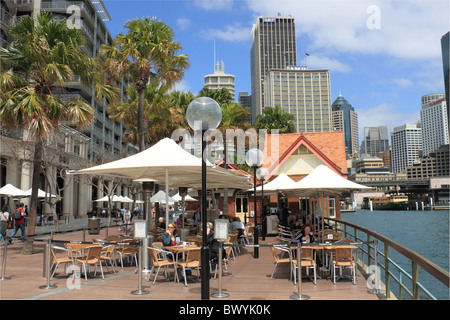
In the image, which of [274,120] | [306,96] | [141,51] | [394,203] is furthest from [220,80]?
[141,51]

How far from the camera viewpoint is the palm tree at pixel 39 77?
13.0 metres

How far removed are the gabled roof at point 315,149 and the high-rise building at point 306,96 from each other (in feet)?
547

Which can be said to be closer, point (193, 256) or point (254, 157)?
point (193, 256)

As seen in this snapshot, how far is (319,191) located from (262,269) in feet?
13.2

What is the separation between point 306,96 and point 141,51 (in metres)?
189

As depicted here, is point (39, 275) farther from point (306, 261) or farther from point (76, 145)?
point (76, 145)

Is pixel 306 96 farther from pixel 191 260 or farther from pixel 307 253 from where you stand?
pixel 191 260

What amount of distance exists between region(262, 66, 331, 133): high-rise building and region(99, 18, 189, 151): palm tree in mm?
181249

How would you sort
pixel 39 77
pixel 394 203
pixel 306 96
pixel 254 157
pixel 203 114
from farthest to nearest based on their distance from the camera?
pixel 306 96 → pixel 394 203 → pixel 254 157 → pixel 39 77 → pixel 203 114

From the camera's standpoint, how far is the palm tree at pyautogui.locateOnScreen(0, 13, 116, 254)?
12984mm

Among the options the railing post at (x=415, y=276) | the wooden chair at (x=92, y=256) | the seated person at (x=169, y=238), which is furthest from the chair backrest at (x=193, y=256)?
the railing post at (x=415, y=276)

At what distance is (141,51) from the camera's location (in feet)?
59.2

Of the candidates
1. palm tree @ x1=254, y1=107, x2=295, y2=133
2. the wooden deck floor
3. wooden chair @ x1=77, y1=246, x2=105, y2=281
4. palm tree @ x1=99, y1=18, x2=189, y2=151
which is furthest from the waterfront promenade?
palm tree @ x1=254, y1=107, x2=295, y2=133
